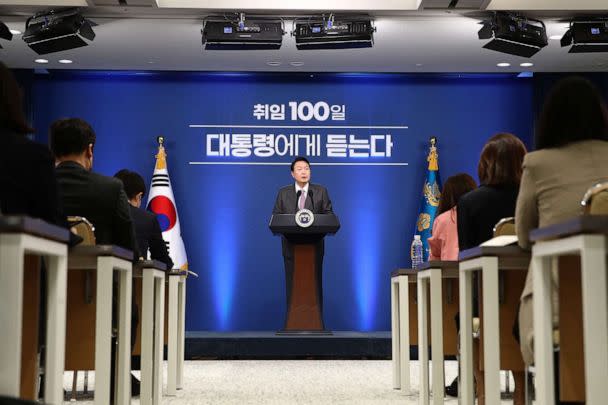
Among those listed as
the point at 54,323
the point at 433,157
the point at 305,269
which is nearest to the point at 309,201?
the point at 305,269

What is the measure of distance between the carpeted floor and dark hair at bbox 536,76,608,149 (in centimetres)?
243

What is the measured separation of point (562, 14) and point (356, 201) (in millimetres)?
3161

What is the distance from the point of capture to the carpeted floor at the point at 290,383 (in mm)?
4926

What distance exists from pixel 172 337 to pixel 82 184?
1.79m

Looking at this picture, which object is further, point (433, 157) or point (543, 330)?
point (433, 157)

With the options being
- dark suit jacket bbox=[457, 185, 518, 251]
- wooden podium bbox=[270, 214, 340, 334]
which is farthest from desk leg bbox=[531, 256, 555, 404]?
wooden podium bbox=[270, 214, 340, 334]

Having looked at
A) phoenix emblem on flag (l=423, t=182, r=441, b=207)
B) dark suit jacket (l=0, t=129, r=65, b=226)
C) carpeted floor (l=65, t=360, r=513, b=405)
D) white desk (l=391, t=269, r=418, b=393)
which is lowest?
carpeted floor (l=65, t=360, r=513, b=405)

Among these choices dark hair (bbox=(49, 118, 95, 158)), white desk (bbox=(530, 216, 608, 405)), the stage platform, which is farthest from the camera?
the stage platform

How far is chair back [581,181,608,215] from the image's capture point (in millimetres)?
2406

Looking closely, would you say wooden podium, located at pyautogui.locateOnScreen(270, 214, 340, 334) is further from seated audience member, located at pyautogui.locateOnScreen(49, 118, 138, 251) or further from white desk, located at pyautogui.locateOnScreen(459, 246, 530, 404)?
white desk, located at pyautogui.locateOnScreen(459, 246, 530, 404)

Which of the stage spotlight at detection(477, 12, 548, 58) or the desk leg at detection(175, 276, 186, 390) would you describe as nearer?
the desk leg at detection(175, 276, 186, 390)

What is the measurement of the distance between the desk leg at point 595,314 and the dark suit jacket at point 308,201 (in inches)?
258

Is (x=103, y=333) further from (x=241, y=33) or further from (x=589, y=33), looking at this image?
(x=589, y=33)

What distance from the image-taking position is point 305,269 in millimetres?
7938
